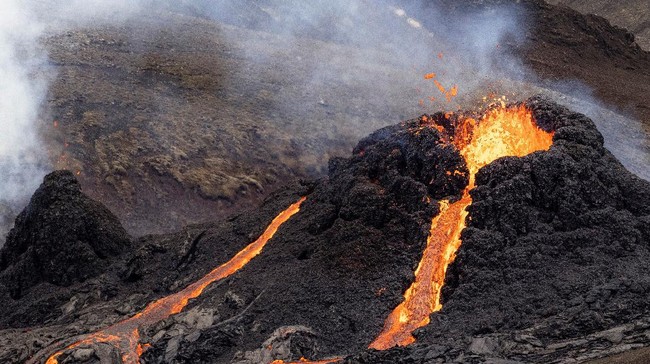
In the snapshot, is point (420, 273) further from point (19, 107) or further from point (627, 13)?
point (627, 13)

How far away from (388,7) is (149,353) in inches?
1484

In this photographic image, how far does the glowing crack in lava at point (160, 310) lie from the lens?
46.2ft

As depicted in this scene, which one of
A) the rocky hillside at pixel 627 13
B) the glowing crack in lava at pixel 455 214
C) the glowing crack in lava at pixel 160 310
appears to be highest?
the rocky hillside at pixel 627 13

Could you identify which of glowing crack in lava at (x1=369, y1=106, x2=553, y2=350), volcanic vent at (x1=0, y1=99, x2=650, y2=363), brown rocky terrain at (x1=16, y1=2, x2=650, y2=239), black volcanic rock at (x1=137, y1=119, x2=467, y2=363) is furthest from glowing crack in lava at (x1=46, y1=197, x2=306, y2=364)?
brown rocky terrain at (x1=16, y1=2, x2=650, y2=239)

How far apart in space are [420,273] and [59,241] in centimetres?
957

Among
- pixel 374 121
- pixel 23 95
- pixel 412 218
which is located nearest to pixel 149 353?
pixel 412 218

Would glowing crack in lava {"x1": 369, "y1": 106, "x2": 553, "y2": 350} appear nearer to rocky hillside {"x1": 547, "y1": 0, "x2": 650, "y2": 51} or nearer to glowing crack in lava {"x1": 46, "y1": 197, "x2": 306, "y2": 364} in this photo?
glowing crack in lava {"x1": 46, "y1": 197, "x2": 306, "y2": 364}

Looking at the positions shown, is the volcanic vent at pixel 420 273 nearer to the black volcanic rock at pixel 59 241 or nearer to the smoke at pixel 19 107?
the black volcanic rock at pixel 59 241

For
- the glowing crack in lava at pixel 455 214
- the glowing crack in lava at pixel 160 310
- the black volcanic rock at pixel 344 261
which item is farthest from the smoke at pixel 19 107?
the glowing crack in lava at pixel 455 214

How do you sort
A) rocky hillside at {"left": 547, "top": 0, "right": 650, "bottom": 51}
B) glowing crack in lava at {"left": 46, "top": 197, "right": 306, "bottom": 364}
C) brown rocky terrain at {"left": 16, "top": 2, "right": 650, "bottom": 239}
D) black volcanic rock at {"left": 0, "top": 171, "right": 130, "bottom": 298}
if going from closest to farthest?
glowing crack in lava at {"left": 46, "top": 197, "right": 306, "bottom": 364} < black volcanic rock at {"left": 0, "top": 171, "right": 130, "bottom": 298} < brown rocky terrain at {"left": 16, "top": 2, "right": 650, "bottom": 239} < rocky hillside at {"left": 547, "top": 0, "right": 650, "bottom": 51}

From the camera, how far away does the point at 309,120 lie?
101 feet

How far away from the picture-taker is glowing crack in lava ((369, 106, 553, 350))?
13414 mm

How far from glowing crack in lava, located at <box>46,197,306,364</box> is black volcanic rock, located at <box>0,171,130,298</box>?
3103mm

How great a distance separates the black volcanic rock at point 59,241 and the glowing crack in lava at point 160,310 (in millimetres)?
3103
